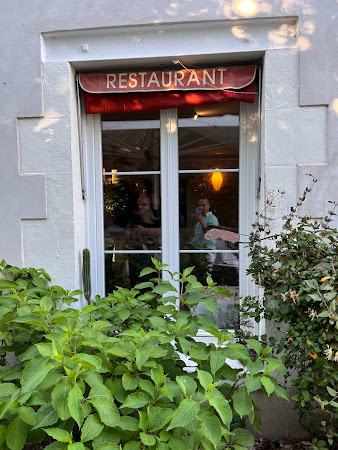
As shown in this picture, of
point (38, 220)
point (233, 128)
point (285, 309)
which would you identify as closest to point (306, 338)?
point (285, 309)

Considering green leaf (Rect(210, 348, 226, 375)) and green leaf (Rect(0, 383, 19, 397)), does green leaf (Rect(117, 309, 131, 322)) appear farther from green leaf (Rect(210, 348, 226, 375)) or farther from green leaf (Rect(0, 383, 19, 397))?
green leaf (Rect(0, 383, 19, 397))

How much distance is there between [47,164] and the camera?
3.18m

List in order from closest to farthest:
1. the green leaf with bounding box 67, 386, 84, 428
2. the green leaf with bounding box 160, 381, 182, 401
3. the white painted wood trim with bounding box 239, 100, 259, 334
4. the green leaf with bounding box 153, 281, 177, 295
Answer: the green leaf with bounding box 67, 386, 84, 428 → the green leaf with bounding box 160, 381, 182, 401 → the green leaf with bounding box 153, 281, 177, 295 → the white painted wood trim with bounding box 239, 100, 259, 334

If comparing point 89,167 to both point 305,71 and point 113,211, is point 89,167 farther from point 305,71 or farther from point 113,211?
point 305,71

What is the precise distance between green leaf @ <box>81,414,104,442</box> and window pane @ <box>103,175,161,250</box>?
2073 millimetres

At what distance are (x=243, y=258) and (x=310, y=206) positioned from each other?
775mm

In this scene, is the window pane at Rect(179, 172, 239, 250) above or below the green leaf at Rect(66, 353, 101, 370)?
above

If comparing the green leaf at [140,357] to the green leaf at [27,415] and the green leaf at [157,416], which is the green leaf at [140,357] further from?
the green leaf at [27,415]

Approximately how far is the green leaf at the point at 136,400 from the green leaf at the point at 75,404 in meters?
0.21

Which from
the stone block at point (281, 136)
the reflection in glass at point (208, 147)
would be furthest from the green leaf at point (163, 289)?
the reflection in glass at point (208, 147)

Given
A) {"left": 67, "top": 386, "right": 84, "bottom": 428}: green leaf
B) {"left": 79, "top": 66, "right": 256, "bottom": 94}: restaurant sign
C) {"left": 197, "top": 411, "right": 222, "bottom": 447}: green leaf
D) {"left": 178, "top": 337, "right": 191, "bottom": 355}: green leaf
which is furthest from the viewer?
{"left": 79, "top": 66, "right": 256, "bottom": 94}: restaurant sign

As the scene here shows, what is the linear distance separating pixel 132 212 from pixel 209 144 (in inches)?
37.6

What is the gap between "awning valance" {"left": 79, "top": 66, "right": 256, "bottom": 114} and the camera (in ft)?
10.3

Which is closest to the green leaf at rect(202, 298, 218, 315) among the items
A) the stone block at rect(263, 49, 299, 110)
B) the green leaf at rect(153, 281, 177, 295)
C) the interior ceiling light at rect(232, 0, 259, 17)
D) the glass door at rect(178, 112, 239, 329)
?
the green leaf at rect(153, 281, 177, 295)
